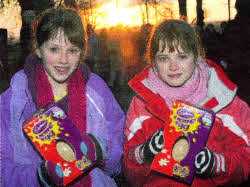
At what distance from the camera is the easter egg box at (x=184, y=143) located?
0.81 meters

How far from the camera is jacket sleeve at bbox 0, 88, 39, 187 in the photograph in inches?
35.4

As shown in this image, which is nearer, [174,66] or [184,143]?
[184,143]

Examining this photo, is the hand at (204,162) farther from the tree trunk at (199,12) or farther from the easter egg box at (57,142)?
the tree trunk at (199,12)

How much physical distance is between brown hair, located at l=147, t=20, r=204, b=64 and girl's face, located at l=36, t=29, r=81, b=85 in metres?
0.26

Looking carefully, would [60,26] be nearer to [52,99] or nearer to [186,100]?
[52,99]

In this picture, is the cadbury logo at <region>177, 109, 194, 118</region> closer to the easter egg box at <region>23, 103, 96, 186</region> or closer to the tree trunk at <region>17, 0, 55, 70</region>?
the easter egg box at <region>23, 103, 96, 186</region>

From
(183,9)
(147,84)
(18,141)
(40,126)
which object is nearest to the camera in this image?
(40,126)

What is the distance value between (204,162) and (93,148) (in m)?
0.34

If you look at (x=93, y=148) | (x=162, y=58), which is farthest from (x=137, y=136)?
(x=162, y=58)

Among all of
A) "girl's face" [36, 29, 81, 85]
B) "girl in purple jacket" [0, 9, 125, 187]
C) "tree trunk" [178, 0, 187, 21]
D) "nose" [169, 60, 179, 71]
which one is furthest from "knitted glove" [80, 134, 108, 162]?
"tree trunk" [178, 0, 187, 21]

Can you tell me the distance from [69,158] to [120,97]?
581mm

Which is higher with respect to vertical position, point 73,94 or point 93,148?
point 73,94

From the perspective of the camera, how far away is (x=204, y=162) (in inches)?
34.4

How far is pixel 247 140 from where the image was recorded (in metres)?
0.94
